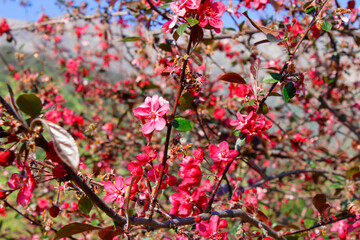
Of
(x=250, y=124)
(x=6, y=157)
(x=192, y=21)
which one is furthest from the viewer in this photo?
(x=250, y=124)

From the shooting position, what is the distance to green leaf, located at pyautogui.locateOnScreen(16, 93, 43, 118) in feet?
2.18

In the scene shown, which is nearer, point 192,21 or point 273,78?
point 192,21

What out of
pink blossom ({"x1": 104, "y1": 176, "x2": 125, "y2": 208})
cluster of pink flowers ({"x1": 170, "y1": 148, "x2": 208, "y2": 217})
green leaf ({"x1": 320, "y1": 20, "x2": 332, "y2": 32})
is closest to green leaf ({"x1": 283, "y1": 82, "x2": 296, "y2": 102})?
green leaf ({"x1": 320, "y1": 20, "x2": 332, "y2": 32})

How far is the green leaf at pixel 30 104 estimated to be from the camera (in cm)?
66

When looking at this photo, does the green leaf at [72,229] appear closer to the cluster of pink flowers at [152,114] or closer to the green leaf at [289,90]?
the cluster of pink flowers at [152,114]

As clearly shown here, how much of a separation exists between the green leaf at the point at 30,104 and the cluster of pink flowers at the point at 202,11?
1.31ft

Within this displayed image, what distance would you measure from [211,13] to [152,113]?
335 mm

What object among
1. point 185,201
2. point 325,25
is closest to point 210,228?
point 185,201

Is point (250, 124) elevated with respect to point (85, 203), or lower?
elevated

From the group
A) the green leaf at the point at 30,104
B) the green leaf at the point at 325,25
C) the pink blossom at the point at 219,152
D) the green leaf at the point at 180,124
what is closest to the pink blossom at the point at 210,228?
the pink blossom at the point at 219,152

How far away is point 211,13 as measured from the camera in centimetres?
81

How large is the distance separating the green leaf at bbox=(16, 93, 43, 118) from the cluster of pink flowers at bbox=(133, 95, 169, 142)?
27 cm

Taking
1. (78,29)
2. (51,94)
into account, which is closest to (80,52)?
(78,29)

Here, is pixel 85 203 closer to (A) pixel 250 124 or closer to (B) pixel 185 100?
(B) pixel 185 100
